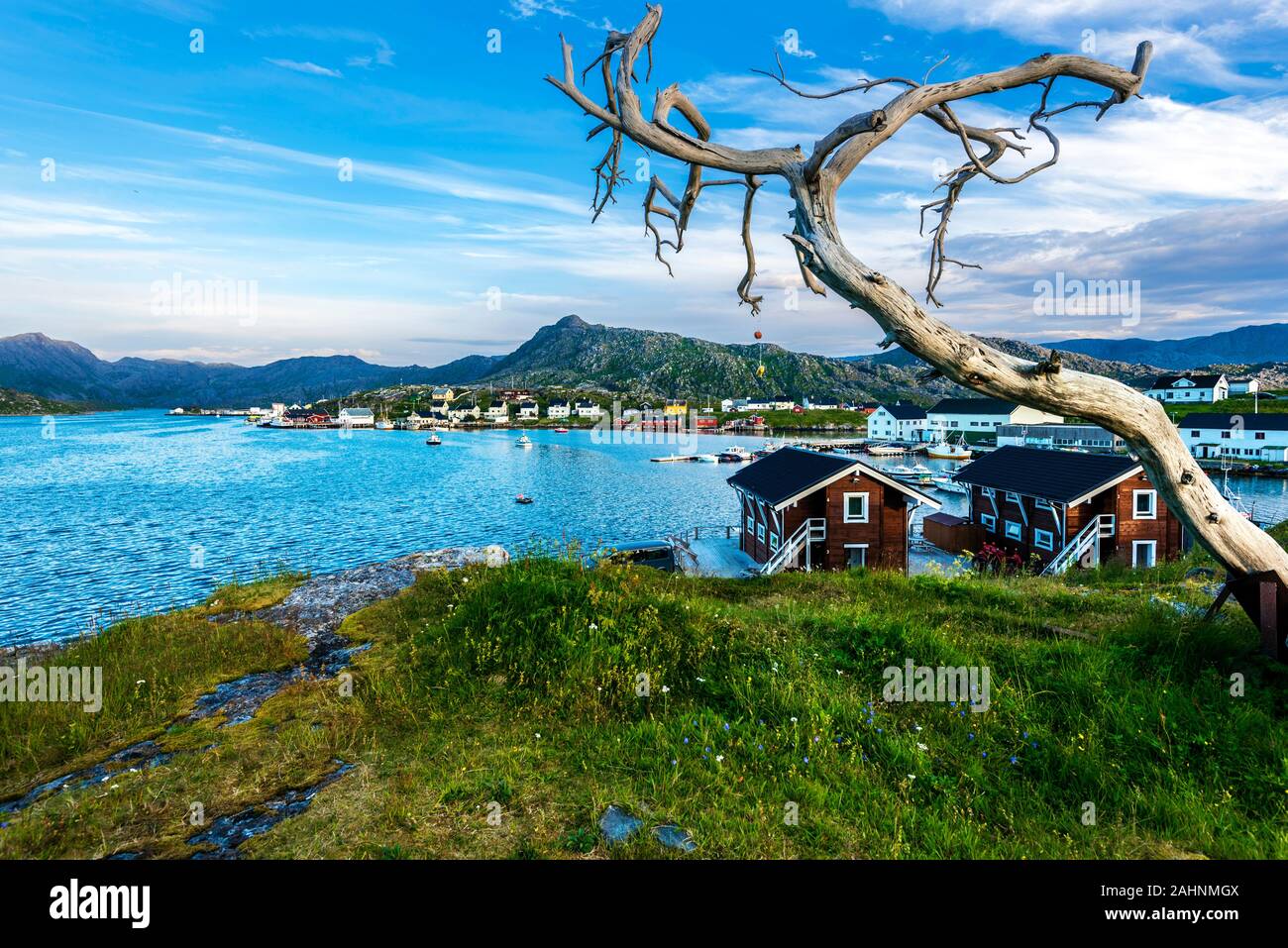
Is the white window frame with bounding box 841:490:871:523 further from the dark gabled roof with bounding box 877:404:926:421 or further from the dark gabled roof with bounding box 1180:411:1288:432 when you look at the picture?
the dark gabled roof with bounding box 877:404:926:421

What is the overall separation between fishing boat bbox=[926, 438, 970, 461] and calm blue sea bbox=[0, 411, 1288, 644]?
1020 centimetres

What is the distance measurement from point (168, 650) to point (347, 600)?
310cm

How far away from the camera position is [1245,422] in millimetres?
88375

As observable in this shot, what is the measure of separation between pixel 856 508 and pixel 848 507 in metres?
0.49

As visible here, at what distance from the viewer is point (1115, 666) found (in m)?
6.79

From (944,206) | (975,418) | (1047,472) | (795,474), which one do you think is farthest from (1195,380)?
(944,206)

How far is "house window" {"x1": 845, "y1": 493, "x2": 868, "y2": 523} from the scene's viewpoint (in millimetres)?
31453

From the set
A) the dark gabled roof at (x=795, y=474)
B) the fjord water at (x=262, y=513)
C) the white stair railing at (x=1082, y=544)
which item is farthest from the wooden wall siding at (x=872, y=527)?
the fjord water at (x=262, y=513)

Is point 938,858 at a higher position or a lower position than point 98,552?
higher

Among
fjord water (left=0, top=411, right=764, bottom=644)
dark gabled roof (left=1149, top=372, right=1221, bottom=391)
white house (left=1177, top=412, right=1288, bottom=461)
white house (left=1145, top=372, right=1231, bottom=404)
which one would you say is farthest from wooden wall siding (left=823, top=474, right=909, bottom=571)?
dark gabled roof (left=1149, top=372, right=1221, bottom=391)
